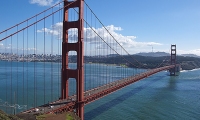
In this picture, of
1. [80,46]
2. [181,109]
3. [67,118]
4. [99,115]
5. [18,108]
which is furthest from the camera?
[181,109]

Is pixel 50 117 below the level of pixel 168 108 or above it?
above

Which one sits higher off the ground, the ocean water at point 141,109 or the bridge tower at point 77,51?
the bridge tower at point 77,51

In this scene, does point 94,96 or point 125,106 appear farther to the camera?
point 125,106

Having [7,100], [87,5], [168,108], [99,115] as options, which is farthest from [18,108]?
[168,108]

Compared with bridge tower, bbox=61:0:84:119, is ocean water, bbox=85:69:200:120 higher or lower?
lower

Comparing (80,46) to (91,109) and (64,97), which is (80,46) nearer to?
(64,97)

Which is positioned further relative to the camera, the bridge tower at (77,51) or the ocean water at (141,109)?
the ocean water at (141,109)

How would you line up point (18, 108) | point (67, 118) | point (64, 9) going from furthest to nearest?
1. point (18, 108)
2. point (64, 9)
3. point (67, 118)

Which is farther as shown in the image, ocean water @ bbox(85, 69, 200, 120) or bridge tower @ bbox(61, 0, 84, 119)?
ocean water @ bbox(85, 69, 200, 120)

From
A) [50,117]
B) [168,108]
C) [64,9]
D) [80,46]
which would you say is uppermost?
[64,9]

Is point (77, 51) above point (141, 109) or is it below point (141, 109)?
above

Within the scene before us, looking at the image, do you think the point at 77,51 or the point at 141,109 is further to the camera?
the point at 141,109
